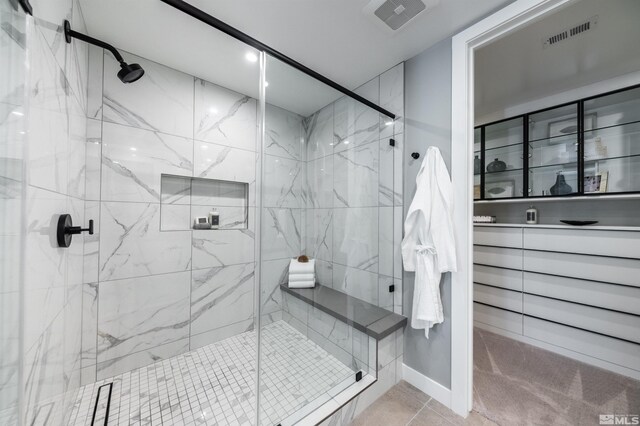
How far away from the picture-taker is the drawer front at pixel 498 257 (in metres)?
2.25

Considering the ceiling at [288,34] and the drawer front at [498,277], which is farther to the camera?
the drawer front at [498,277]

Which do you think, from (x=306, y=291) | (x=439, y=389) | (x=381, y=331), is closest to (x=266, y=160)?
(x=306, y=291)

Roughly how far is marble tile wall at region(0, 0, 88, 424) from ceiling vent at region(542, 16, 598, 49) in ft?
8.55

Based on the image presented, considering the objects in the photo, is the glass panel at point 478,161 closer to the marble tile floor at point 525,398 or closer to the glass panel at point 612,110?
the glass panel at point 612,110

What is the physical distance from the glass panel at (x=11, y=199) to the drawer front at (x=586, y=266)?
319 cm

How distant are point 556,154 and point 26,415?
361 centimetres

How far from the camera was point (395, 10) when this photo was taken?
1242 millimetres

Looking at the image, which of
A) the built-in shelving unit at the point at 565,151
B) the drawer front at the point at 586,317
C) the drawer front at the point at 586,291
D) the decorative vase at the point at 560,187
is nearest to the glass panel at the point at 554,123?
the built-in shelving unit at the point at 565,151

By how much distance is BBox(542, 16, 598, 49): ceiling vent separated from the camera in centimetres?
142

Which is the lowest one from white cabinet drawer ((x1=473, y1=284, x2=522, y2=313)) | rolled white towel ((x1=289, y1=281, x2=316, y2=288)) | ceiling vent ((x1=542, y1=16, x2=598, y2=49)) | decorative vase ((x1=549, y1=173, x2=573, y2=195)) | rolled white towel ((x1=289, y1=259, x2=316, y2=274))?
white cabinet drawer ((x1=473, y1=284, x2=522, y2=313))

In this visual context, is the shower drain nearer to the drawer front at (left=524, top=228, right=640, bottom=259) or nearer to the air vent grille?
the air vent grille

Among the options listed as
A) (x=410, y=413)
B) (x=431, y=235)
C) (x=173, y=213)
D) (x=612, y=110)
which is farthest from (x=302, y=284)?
(x=612, y=110)

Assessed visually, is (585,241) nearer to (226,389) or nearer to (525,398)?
(525,398)

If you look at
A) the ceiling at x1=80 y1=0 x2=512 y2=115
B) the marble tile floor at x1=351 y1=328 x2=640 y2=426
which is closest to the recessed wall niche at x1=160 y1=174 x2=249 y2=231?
the ceiling at x1=80 y1=0 x2=512 y2=115
